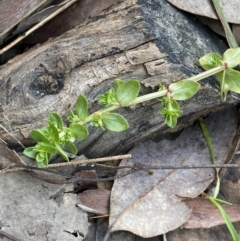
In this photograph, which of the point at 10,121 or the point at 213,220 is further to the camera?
the point at 213,220

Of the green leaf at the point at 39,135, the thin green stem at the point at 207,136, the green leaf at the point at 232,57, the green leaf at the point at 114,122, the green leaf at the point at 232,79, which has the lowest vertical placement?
the thin green stem at the point at 207,136


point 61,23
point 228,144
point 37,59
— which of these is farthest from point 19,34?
point 228,144

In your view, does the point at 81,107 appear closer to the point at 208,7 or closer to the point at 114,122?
the point at 114,122

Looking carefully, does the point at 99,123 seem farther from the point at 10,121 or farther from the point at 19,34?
Result: the point at 19,34

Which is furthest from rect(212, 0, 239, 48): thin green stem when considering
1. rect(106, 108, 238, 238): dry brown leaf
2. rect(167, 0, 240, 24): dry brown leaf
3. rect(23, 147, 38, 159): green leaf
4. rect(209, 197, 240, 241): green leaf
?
rect(23, 147, 38, 159): green leaf

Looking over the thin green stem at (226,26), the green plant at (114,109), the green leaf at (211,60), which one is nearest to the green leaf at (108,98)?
the green plant at (114,109)

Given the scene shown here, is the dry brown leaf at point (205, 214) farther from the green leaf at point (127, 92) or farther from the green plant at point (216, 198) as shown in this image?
the green leaf at point (127, 92)
